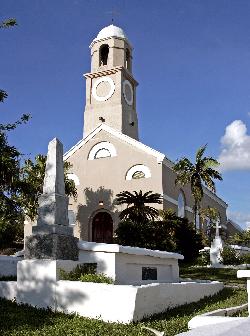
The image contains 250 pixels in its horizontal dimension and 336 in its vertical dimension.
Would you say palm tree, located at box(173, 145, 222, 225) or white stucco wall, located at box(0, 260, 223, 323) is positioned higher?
palm tree, located at box(173, 145, 222, 225)

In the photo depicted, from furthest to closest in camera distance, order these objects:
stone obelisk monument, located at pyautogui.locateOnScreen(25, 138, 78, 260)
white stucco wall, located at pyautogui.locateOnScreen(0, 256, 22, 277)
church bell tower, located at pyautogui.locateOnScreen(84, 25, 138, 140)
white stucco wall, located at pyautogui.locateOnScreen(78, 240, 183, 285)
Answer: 1. church bell tower, located at pyautogui.locateOnScreen(84, 25, 138, 140)
2. white stucco wall, located at pyautogui.locateOnScreen(0, 256, 22, 277)
3. white stucco wall, located at pyautogui.locateOnScreen(78, 240, 183, 285)
4. stone obelisk monument, located at pyautogui.locateOnScreen(25, 138, 78, 260)

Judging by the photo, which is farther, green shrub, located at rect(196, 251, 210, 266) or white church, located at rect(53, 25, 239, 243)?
white church, located at rect(53, 25, 239, 243)

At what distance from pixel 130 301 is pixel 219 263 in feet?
67.0

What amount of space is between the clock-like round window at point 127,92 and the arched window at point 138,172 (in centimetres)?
913

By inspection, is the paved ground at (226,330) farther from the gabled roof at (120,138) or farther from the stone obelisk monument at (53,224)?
the gabled roof at (120,138)

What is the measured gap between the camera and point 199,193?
3191 centimetres

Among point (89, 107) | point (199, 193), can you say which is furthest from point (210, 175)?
point (89, 107)

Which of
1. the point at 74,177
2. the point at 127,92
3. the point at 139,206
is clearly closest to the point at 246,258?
the point at 139,206

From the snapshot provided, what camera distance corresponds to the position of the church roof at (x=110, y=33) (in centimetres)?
3847

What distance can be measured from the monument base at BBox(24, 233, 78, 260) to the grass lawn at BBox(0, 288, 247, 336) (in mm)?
1347

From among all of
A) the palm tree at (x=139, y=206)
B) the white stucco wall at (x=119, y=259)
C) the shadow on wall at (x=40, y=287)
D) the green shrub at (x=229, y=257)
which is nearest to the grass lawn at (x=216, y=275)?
the green shrub at (x=229, y=257)

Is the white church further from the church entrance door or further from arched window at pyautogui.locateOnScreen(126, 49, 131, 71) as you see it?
arched window at pyautogui.locateOnScreen(126, 49, 131, 71)

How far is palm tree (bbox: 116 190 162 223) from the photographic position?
2762 centimetres

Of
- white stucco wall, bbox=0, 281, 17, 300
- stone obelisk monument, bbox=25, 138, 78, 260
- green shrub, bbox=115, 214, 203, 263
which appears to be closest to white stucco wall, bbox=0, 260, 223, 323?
white stucco wall, bbox=0, 281, 17, 300
